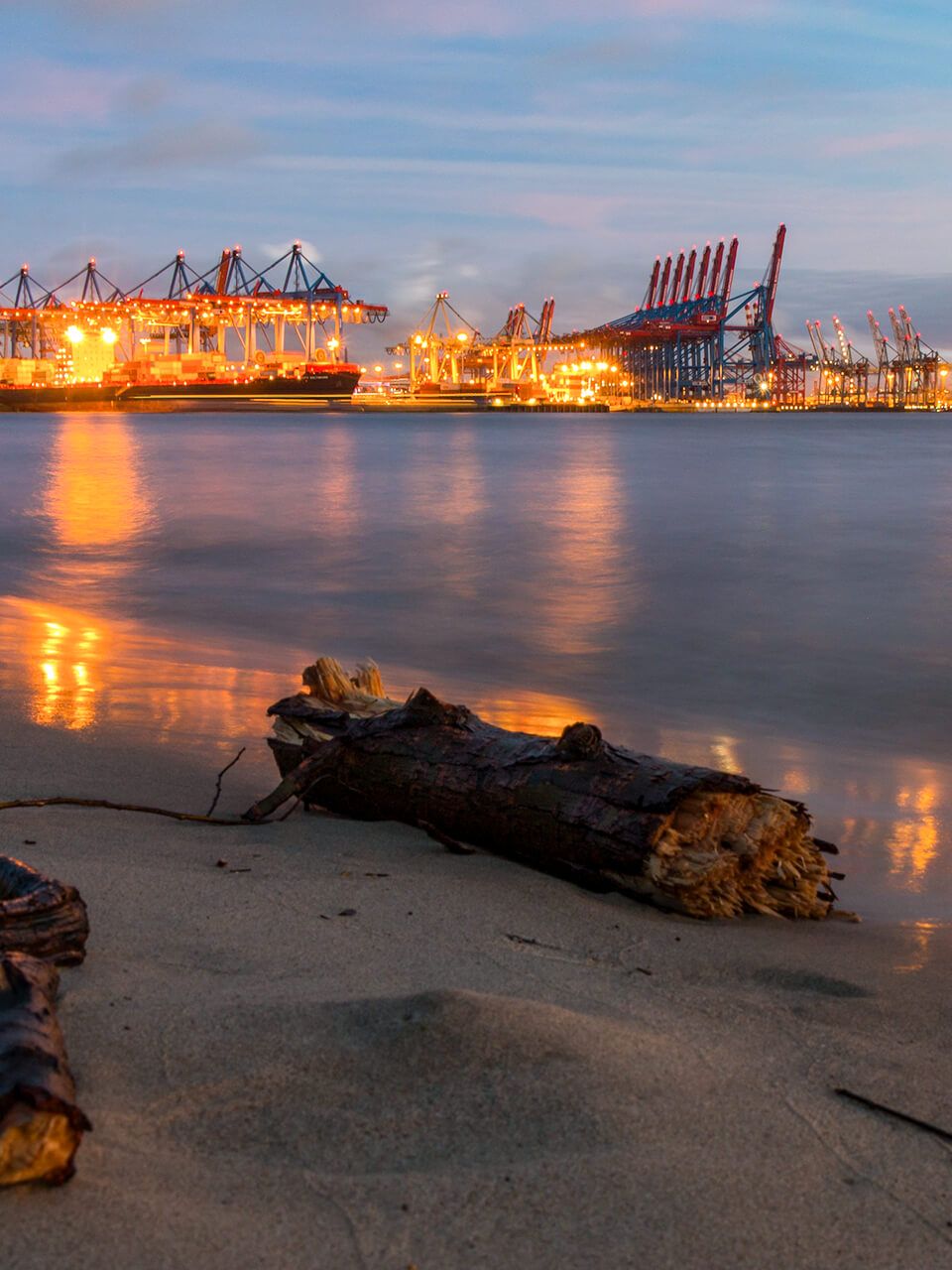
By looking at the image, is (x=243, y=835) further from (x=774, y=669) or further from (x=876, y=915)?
(x=774, y=669)

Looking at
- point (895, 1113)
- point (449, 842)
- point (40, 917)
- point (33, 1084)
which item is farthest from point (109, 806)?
point (895, 1113)

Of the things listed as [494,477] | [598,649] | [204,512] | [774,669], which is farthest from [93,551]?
[494,477]

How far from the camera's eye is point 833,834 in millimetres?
4156

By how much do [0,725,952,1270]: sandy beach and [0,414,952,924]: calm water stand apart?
1026 millimetres

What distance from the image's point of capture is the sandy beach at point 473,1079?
1.51m

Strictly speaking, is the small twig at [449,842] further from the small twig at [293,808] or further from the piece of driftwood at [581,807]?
the small twig at [293,808]

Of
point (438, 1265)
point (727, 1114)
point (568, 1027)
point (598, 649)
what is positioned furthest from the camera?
point (598, 649)

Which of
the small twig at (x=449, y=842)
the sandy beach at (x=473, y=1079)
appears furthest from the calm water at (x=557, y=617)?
the small twig at (x=449, y=842)

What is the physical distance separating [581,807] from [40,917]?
1.39m

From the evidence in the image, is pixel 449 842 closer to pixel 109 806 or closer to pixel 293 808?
pixel 293 808

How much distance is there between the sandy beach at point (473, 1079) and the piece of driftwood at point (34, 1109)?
0.10 feet

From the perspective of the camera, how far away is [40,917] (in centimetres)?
220

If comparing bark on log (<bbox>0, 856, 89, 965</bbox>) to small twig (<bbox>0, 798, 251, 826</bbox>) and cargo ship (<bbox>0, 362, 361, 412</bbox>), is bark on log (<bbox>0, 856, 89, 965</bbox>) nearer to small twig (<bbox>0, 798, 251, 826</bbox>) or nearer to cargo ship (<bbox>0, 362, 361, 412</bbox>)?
small twig (<bbox>0, 798, 251, 826</bbox>)

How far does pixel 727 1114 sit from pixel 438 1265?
0.59 m
